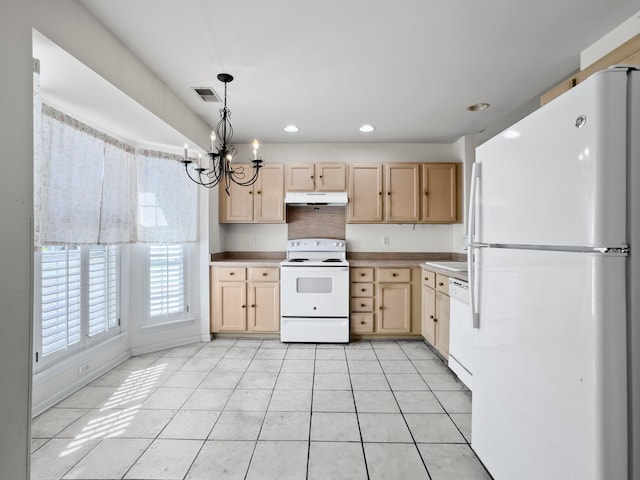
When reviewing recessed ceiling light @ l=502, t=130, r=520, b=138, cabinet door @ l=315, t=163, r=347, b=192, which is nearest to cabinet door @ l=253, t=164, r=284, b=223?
cabinet door @ l=315, t=163, r=347, b=192

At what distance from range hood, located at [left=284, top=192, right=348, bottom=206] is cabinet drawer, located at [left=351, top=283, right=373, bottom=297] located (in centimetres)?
101

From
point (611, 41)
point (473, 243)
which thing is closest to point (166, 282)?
point (473, 243)

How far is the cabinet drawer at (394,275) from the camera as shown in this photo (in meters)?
3.63

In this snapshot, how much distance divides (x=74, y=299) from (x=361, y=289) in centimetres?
270

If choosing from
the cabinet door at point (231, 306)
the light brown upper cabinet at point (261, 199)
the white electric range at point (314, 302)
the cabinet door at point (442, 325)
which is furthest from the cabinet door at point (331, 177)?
the cabinet door at point (442, 325)

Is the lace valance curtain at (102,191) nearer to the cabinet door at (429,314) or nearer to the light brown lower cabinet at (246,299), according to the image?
the light brown lower cabinet at (246,299)

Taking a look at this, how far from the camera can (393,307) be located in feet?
11.9

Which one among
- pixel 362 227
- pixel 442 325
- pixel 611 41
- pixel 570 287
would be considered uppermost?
pixel 611 41

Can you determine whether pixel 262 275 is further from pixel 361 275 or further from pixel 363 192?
pixel 363 192

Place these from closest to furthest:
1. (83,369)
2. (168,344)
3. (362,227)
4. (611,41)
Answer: (611,41) → (83,369) → (168,344) → (362,227)

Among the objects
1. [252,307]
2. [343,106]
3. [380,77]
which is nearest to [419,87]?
[380,77]

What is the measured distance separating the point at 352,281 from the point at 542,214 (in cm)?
262

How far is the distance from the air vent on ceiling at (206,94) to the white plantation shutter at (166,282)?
62.9 inches

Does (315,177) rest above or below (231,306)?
above
